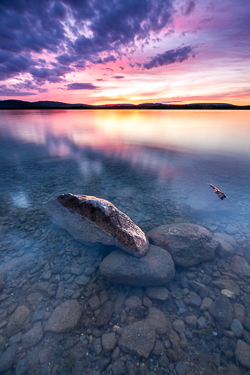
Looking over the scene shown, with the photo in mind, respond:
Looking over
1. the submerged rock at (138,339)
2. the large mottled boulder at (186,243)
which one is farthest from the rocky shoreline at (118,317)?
the large mottled boulder at (186,243)

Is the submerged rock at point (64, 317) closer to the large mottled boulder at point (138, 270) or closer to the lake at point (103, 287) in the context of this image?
the lake at point (103, 287)

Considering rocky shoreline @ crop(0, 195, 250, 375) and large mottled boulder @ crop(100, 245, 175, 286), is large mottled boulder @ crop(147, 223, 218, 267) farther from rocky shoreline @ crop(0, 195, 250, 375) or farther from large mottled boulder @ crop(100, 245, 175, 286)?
large mottled boulder @ crop(100, 245, 175, 286)

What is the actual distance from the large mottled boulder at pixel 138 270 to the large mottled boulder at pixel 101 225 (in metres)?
0.26

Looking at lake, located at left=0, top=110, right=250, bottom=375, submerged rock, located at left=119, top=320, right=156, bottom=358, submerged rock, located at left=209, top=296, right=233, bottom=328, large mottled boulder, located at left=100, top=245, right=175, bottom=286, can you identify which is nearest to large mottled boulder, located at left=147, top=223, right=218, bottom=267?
lake, located at left=0, top=110, right=250, bottom=375

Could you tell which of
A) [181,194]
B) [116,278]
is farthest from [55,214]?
[181,194]

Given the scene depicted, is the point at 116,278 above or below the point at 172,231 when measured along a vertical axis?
below

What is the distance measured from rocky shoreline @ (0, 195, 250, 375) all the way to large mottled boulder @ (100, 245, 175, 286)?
→ 11 cm

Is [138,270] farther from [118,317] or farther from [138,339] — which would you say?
[138,339]

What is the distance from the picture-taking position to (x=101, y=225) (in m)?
5.19

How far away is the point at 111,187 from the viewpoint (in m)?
10.3

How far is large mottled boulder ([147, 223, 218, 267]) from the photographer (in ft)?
17.1

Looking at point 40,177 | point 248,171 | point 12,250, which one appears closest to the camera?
point 12,250

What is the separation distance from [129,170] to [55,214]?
25.7 ft

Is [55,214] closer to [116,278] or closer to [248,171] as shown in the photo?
[116,278]
